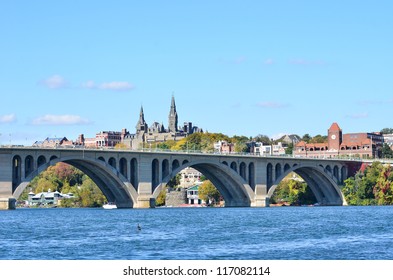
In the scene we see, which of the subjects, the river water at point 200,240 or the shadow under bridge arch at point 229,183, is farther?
the shadow under bridge arch at point 229,183

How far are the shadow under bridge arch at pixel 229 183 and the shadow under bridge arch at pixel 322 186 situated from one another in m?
14.2

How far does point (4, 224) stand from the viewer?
90750 millimetres

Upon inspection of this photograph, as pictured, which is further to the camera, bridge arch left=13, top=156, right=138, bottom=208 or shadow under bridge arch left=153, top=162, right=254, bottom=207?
shadow under bridge arch left=153, top=162, right=254, bottom=207

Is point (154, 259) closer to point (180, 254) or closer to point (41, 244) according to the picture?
point (180, 254)

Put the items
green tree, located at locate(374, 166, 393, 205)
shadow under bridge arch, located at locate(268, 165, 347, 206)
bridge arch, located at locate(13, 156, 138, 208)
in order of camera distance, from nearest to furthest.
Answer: bridge arch, located at locate(13, 156, 138, 208) < green tree, located at locate(374, 166, 393, 205) < shadow under bridge arch, located at locate(268, 165, 347, 206)

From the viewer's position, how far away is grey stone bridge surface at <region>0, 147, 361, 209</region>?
11956 centimetres

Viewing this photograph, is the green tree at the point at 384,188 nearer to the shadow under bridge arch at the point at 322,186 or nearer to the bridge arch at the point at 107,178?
the shadow under bridge arch at the point at 322,186

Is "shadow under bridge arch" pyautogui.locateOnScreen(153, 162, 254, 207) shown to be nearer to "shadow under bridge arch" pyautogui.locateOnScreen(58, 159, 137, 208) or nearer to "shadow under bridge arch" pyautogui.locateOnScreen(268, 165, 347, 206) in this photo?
"shadow under bridge arch" pyautogui.locateOnScreen(58, 159, 137, 208)

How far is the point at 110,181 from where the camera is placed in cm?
13212

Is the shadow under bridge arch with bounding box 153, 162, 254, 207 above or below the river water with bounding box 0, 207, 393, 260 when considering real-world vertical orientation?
above

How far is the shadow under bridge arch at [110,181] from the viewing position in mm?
128250

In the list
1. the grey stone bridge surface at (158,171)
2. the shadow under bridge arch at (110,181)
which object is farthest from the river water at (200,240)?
the shadow under bridge arch at (110,181)

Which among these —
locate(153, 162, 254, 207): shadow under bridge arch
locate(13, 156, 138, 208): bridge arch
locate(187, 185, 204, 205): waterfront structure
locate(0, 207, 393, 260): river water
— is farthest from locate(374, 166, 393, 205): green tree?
locate(0, 207, 393, 260): river water
